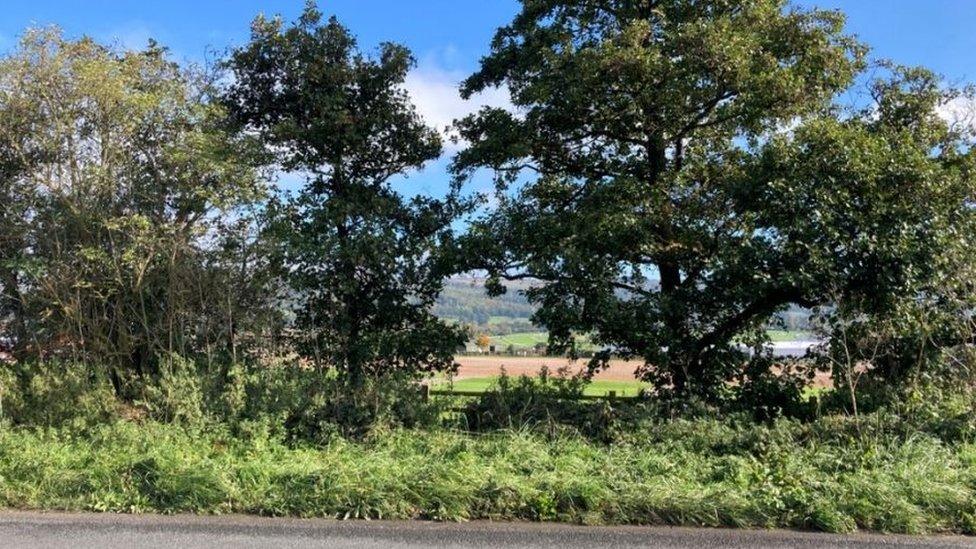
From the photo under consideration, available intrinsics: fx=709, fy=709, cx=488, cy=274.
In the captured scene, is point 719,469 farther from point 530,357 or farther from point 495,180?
point 495,180

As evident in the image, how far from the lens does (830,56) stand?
30.9 feet

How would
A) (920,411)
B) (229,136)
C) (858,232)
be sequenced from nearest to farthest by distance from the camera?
(920,411) → (858,232) → (229,136)

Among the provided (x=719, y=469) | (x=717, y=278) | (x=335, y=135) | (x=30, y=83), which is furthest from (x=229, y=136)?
(x=719, y=469)

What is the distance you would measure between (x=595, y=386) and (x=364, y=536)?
21.5ft

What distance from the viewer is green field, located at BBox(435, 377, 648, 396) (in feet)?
32.5

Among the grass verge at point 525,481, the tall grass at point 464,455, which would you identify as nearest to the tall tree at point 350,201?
the tall grass at point 464,455

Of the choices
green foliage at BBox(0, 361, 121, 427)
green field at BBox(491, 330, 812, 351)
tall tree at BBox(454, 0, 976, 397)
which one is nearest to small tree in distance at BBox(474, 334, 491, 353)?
green field at BBox(491, 330, 812, 351)

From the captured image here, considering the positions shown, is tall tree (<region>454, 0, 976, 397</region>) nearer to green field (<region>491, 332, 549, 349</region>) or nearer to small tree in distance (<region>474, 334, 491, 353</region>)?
green field (<region>491, 332, 549, 349</region>)

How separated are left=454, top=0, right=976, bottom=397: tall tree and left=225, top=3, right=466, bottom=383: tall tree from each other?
1.29m

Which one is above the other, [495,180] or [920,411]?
[495,180]

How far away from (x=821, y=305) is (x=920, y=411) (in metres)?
1.60

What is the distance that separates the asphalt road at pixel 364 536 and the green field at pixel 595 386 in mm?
4107

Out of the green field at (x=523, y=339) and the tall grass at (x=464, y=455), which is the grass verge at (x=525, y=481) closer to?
the tall grass at (x=464, y=455)

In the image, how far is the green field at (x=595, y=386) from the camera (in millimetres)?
9898
